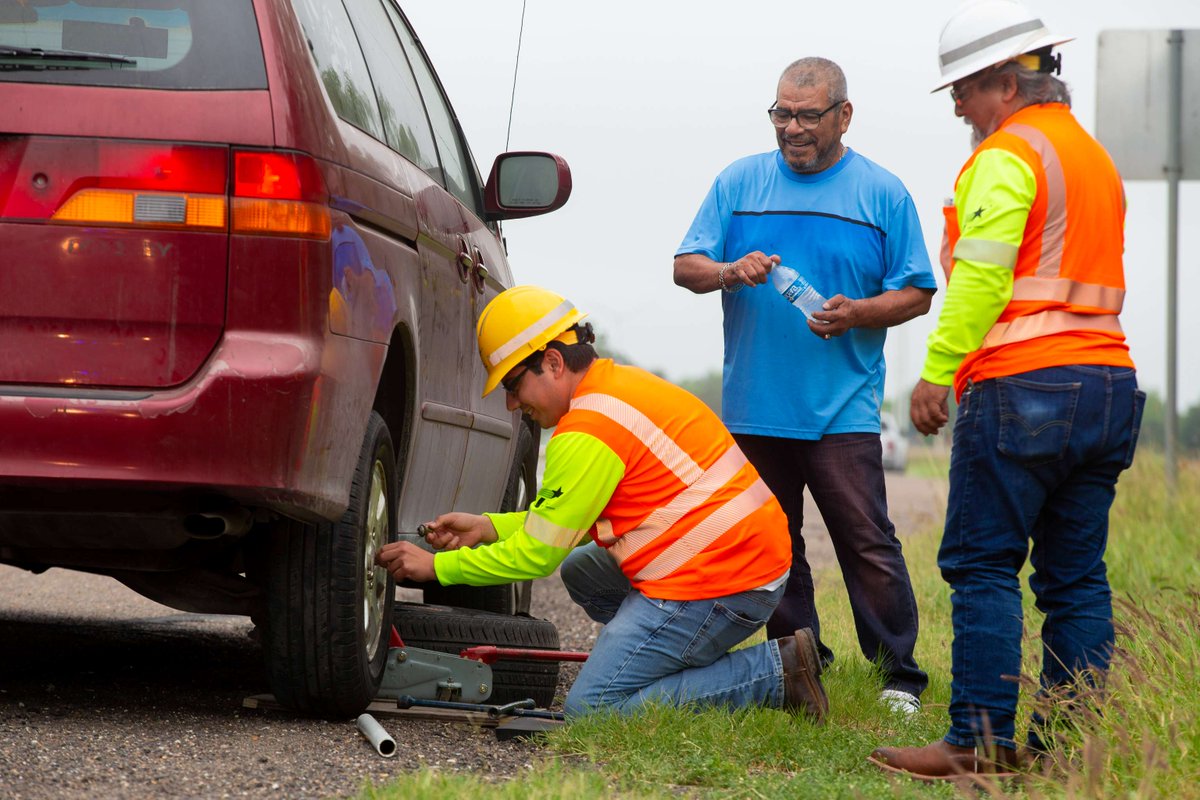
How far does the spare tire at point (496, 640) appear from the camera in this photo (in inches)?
188

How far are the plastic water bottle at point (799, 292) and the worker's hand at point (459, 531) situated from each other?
126 centimetres

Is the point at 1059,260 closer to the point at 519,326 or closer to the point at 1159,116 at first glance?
the point at 519,326

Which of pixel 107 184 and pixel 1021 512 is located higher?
pixel 107 184

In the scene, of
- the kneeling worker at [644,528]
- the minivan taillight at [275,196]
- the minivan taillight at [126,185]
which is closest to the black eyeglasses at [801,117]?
the kneeling worker at [644,528]

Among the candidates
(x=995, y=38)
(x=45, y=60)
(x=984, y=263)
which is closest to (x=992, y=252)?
(x=984, y=263)

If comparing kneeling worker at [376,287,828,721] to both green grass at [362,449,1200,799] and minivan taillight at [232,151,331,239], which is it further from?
minivan taillight at [232,151,331,239]

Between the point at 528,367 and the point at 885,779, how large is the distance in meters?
1.46

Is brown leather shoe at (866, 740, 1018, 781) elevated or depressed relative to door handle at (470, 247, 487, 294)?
depressed

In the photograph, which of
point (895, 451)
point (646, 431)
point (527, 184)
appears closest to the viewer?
point (646, 431)

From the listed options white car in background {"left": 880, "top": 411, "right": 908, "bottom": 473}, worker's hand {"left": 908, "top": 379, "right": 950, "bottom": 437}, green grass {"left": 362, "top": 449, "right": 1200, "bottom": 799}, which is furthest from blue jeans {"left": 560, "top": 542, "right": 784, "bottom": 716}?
white car in background {"left": 880, "top": 411, "right": 908, "bottom": 473}

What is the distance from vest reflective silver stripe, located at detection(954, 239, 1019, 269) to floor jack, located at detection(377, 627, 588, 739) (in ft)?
5.51

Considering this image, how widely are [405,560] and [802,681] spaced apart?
1.14 m

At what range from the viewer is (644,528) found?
440 centimetres

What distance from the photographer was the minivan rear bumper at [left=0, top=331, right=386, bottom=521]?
132 inches
